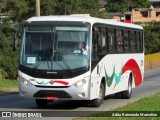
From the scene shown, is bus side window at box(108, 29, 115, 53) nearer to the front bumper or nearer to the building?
the front bumper

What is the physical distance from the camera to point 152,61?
167 feet

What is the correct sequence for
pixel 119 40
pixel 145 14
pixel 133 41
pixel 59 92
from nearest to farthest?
pixel 59 92 < pixel 119 40 < pixel 133 41 < pixel 145 14

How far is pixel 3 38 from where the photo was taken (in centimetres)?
5056

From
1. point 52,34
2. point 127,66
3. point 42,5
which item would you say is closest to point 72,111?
point 52,34

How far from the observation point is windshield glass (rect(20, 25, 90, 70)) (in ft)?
54.9

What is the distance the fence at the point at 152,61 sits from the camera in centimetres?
4928

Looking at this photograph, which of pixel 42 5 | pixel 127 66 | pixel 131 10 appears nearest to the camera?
pixel 127 66

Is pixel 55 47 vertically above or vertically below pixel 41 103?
above

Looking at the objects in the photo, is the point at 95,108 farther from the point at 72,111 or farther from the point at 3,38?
the point at 3,38

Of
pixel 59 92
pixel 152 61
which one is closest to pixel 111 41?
pixel 59 92

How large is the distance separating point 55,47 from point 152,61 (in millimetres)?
34806

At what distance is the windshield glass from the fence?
106 feet

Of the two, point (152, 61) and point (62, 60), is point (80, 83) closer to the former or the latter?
point (62, 60)

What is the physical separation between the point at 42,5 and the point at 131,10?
77.0 meters
